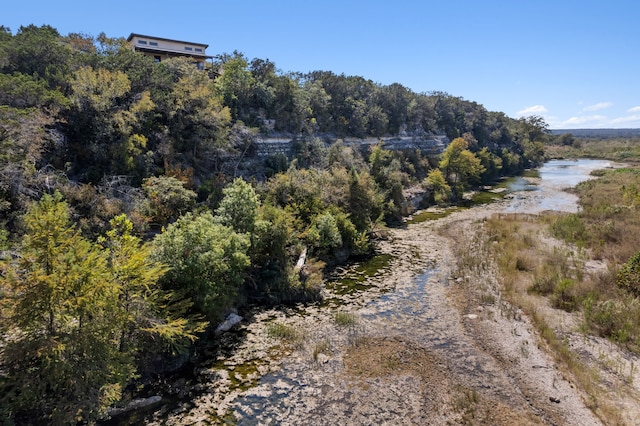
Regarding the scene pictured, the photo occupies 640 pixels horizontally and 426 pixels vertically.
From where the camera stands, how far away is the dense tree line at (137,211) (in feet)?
33.3

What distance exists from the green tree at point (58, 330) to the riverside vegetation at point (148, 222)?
0.04m

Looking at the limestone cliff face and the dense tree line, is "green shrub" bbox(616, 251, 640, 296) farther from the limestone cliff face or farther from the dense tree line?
the limestone cliff face

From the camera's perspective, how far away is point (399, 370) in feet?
47.4

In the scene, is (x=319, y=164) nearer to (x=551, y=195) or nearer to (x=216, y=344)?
(x=216, y=344)

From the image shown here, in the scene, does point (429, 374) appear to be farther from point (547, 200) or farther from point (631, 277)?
point (547, 200)

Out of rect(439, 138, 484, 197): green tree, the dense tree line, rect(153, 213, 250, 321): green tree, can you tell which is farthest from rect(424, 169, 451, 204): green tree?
rect(153, 213, 250, 321): green tree

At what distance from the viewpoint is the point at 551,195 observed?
5534cm

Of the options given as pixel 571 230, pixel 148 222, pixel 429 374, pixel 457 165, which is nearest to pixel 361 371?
pixel 429 374

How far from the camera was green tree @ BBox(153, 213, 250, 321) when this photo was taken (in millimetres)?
15250

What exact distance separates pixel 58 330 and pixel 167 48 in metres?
49.2

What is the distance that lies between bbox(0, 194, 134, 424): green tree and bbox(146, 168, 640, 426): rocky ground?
9.46ft

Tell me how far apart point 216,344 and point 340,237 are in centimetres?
1304

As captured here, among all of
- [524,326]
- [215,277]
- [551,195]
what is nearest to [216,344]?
[215,277]

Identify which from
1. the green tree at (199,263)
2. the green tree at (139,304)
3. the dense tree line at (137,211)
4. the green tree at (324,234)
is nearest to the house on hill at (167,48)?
the dense tree line at (137,211)
